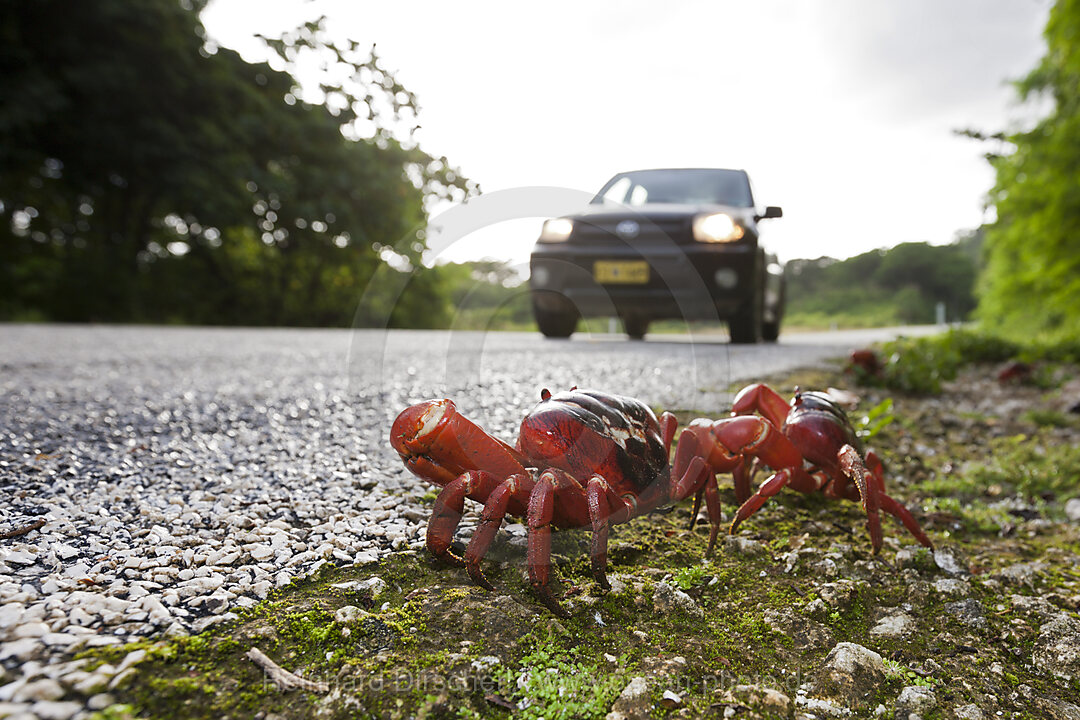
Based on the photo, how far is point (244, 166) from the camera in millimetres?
15586

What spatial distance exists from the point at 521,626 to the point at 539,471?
357 millimetres

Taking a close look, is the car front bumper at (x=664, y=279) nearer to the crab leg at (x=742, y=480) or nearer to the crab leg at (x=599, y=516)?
the crab leg at (x=742, y=480)

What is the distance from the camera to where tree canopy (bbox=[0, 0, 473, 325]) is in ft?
44.2

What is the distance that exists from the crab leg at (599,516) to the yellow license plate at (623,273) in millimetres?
4392

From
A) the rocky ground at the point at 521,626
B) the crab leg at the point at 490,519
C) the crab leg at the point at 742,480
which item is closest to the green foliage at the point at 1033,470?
the rocky ground at the point at 521,626

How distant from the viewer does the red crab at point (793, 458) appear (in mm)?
1762

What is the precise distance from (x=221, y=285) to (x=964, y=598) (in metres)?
18.0

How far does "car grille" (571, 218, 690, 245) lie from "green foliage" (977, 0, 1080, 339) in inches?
204

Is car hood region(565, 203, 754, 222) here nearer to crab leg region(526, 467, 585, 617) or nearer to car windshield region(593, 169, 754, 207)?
car windshield region(593, 169, 754, 207)

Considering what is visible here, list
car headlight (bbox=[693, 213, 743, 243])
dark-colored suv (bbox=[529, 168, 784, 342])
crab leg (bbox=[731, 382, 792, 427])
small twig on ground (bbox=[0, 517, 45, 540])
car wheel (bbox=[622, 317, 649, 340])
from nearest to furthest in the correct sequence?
small twig on ground (bbox=[0, 517, 45, 540]), crab leg (bbox=[731, 382, 792, 427]), dark-colored suv (bbox=[529, 168, 784, 342]), car headlight (bbox=[693, 213, 743, 243]), car wheel (bbox=[622, 317, 649, 340])

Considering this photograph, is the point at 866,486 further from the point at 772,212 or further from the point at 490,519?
the point at 772,212

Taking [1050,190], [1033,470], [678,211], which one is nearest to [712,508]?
[1033,470]

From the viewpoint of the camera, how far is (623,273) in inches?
229

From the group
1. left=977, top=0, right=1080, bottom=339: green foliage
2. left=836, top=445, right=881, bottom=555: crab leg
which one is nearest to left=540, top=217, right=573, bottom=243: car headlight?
left=836, top=445, right=881, bottom=555: crab leg
